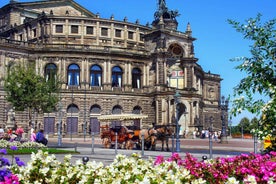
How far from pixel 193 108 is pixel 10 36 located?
115 feet

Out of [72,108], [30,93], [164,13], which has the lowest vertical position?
[72,108]

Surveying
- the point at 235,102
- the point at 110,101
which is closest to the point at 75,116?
the point at 110,101

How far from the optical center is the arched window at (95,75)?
212ft

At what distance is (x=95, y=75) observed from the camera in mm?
64625

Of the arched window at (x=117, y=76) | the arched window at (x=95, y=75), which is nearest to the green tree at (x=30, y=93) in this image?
the arched window at (x=95, y=75)

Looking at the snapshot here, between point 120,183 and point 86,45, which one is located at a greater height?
point 86,45

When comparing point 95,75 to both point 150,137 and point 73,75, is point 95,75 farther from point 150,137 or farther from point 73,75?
point 150,137

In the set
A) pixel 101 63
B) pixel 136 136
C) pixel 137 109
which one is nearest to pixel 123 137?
pixel 136 136

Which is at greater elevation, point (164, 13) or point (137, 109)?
point (164, 13)

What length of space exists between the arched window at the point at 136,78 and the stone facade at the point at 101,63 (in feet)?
0.55

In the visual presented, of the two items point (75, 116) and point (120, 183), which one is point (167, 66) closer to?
point (75, 116)

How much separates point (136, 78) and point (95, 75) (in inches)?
288

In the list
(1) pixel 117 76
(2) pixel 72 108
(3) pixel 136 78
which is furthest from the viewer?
(3) pixel 136 78

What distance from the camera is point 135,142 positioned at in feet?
109
